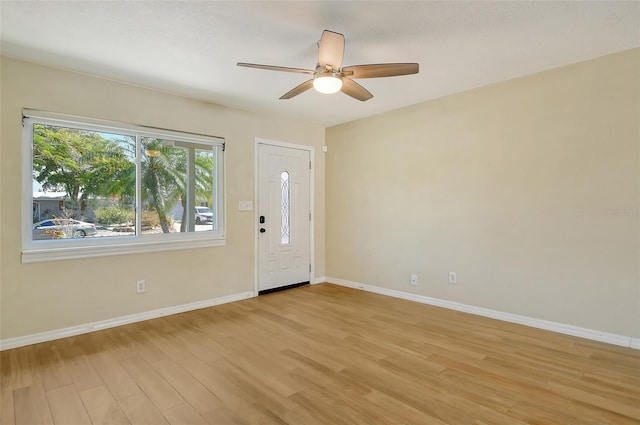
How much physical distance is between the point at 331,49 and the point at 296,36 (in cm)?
48

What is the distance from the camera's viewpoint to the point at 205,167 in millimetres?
4176

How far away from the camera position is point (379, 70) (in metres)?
2.41

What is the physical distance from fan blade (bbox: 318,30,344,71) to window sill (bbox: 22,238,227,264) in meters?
2.67

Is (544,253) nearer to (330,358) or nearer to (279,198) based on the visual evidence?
(330,358)

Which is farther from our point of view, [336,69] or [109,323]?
[109,323]

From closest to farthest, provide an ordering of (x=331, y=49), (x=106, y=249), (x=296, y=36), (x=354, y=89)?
(x=331, y=49) < (x=296, y=36) < (x=354, y=89) < (x=106, y=249)

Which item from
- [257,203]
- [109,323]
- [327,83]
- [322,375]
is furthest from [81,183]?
[322,375]

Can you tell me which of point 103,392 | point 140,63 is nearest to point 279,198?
point 140,63

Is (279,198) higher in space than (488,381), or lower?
higher

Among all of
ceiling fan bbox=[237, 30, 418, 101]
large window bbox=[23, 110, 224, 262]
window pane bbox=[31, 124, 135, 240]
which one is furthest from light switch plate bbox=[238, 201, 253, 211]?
ceiling fan bbox=[237, 30, 418, 101]

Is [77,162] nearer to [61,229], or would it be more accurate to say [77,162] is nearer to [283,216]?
[61,229]

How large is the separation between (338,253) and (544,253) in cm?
282

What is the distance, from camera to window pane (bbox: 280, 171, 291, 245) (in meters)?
4.88

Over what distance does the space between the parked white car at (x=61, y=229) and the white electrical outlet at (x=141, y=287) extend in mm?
697
